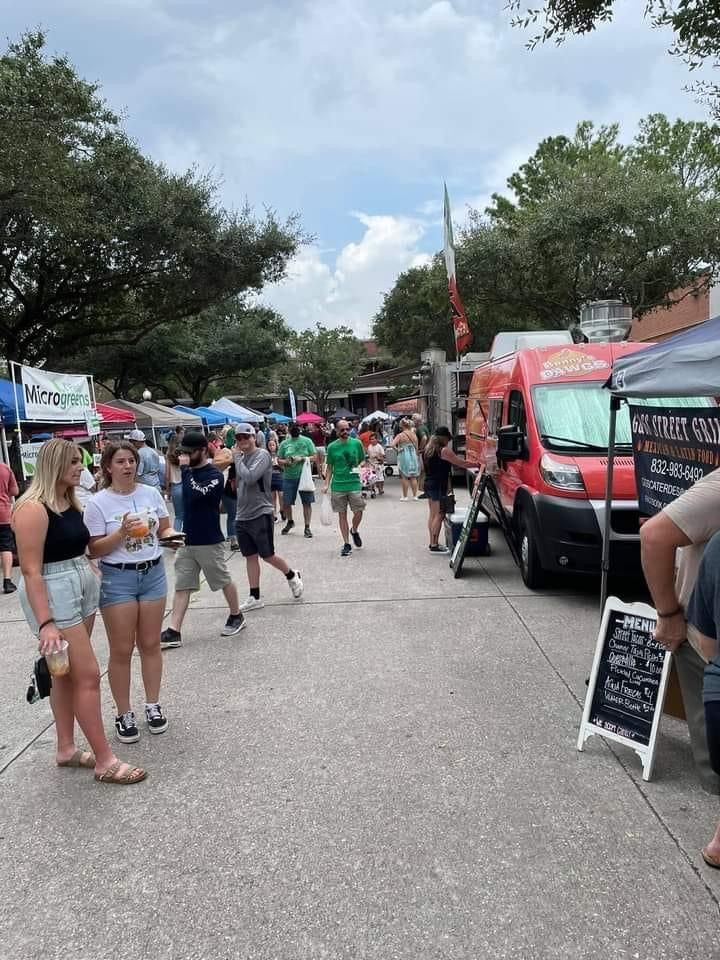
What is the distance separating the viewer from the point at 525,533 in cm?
649

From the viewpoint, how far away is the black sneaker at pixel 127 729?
3.58m

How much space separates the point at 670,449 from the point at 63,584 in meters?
3.31

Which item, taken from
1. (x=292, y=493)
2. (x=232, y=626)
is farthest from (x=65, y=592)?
(x=292, y=493)

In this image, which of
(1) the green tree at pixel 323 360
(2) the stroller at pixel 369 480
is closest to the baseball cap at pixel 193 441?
(2) the stroller at pixel 369 480

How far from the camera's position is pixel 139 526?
11.0ft

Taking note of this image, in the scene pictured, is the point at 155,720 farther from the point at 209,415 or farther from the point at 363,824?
the point at 209,415

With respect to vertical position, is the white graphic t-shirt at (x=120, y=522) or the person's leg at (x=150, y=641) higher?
the white graphic t-shirt at (x=120, y=522)

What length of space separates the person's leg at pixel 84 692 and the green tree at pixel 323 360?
50898 mm

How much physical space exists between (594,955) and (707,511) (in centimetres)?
151

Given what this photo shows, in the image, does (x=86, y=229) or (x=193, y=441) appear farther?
(x=86, y=229)

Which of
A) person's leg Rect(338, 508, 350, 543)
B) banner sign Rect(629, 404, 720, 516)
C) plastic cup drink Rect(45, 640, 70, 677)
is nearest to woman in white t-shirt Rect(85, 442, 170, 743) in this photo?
plastic cup drink Rect(45, 640, 70, 677)

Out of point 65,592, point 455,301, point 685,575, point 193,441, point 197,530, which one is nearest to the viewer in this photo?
point 685,575

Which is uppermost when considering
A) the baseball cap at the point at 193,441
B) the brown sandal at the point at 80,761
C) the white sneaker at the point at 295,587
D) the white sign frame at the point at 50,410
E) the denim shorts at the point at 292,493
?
the white sign frame at the point at 50,410

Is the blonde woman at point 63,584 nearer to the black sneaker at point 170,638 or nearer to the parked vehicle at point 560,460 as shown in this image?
the black sneaker at point 170,638
